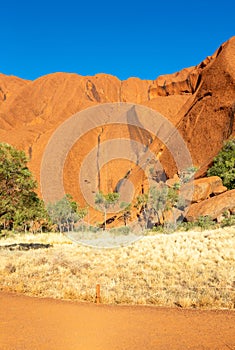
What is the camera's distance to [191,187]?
4347 cm

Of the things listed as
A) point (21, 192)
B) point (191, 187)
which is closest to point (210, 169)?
point (191, 187)

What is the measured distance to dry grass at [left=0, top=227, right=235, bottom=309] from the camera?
1084 cm

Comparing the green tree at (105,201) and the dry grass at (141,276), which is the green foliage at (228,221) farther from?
the green tree at (105,201)

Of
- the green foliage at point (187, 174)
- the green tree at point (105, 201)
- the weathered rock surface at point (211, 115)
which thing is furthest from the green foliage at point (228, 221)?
the green tree at point (105, 201)

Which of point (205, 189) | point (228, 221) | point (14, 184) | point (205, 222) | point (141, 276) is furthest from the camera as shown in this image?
point (205, 189)

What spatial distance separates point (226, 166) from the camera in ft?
151

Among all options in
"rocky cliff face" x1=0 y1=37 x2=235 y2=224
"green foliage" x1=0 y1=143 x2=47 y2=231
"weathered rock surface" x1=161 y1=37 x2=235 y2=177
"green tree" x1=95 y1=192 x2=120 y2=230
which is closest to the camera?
"green foliage" x1=0 y1=143 x2=47 y2=231

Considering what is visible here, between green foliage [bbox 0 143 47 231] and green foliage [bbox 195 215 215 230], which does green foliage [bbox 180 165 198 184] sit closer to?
green foliage [bbox 195 215 215 230]

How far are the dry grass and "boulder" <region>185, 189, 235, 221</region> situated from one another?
12.2m

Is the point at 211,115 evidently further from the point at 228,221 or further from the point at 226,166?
the point at 228,221

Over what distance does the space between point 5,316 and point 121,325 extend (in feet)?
9.63

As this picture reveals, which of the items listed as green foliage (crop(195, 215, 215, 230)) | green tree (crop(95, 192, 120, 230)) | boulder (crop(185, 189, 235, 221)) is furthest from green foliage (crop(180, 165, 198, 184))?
green tree (crop(95, 192, 120, 230))

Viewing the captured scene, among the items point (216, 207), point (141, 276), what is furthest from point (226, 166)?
point (141, 276)

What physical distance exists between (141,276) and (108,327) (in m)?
6.99
